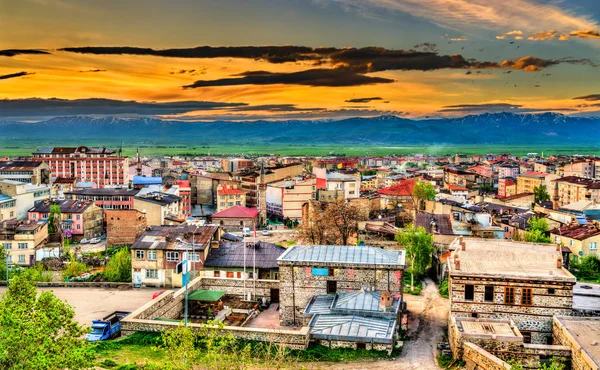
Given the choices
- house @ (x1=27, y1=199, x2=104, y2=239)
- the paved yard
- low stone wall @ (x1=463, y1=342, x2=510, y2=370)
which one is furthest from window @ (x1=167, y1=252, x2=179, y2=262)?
house @ (x1=27, y1=199, x2=104, y2=239)

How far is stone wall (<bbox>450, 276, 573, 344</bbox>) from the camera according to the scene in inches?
1045

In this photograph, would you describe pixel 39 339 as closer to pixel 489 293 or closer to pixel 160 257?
pixel 489 293

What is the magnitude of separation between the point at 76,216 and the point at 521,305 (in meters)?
57.6

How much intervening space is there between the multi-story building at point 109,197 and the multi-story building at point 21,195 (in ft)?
18.4

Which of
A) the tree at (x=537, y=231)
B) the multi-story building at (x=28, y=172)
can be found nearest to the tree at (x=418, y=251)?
the tree at (x=537, y=231)

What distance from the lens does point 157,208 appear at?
69.9 meters

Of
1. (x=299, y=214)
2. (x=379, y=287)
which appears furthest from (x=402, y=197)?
(x=379, y=287)

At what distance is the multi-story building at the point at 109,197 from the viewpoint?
78000 millimetres

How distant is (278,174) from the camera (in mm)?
111500

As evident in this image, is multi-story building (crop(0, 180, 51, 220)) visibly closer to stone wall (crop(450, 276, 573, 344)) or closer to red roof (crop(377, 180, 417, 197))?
red roof (crop(377, 180, 417, 197))

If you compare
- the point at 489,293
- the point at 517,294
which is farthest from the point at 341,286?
the point at 517,294

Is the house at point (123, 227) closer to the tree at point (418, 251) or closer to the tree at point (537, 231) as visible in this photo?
the tree at point (418, 251)

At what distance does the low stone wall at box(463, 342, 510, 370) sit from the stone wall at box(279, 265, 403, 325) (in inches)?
256

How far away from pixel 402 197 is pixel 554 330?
Result: 5951 centimetres
